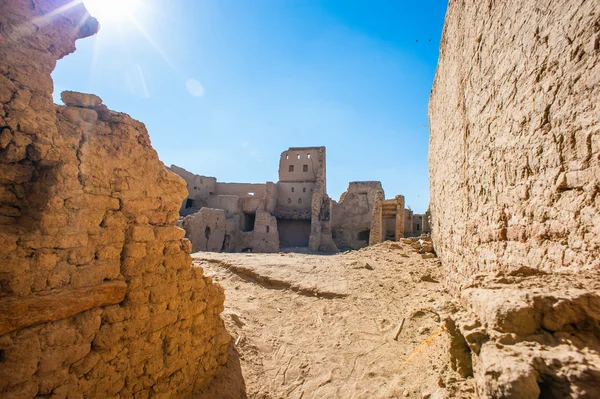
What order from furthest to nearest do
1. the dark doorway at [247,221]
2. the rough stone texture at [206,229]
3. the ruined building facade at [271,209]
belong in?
1. the dark doorway at [247,221]
2. the ruined building facade at [271,209]
3. the rough stone texture at [206,229]

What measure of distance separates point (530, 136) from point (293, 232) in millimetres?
23260

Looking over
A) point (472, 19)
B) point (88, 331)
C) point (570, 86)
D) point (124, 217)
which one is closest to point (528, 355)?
point (570, 86)

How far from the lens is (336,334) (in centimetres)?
515


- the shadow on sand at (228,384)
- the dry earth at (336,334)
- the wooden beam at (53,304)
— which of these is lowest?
the shadow on sand at (228,384)

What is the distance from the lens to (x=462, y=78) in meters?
4.97

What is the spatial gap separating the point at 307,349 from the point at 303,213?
65.9ft

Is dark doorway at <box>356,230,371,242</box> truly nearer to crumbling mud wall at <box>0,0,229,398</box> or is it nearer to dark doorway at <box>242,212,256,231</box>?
dark doorway at <box>242,212,256,231</box>

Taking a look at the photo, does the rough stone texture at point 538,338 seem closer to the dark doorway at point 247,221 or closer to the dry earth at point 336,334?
the dry earth at point 336,334

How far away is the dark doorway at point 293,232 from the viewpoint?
25109 mm

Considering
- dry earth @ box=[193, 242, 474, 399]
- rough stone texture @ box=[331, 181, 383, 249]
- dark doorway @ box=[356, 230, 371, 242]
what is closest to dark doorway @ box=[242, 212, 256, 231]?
rough stone texture @ box=[331, 181, 383, 249]

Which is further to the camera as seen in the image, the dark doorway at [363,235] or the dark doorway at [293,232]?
the dark doorway at [363,235]

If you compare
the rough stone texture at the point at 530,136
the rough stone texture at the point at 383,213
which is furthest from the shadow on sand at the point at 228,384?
the rough stone texture at the point at 383,213

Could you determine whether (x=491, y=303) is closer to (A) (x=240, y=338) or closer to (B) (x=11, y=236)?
(B) (x=11, y=236)

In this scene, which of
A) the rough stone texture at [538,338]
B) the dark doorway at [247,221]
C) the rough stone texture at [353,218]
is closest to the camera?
the rough stone texture at [538,338]
